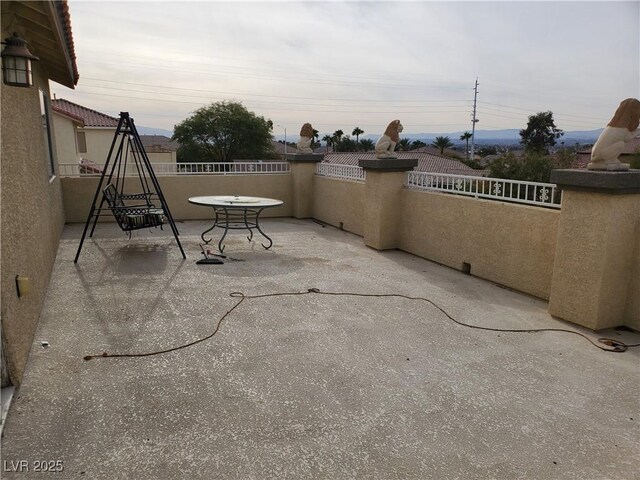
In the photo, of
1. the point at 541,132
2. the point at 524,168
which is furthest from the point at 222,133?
the point at 541,132

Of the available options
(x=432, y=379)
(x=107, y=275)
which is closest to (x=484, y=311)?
(x=432, y=379)

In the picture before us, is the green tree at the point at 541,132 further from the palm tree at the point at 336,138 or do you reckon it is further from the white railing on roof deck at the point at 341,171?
the white railing on roof deck at the point at 341,171

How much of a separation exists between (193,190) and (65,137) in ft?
33.6

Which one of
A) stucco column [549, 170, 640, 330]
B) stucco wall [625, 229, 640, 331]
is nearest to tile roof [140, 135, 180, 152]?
stucco column [549, 170, 640, 330]

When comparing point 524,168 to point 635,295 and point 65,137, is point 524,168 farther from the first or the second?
point 635,295

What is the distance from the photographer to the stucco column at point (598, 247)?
407 centimetres

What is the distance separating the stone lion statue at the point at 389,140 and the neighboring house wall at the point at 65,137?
13.7 meters

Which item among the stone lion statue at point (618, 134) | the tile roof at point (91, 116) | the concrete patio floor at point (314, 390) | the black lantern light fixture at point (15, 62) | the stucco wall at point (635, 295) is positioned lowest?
the concrete patio floor at point (314, 390)

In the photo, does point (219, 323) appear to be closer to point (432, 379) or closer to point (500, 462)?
point (432, 379)

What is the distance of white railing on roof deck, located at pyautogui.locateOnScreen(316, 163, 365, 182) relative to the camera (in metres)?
9.05

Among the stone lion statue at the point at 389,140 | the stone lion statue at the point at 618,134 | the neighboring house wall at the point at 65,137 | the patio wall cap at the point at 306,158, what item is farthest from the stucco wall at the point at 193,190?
the neighboring house wall at the point at 65,137

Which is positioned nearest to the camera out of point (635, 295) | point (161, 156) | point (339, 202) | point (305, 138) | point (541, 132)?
point (635, 295)

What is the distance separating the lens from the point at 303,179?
10922 mm

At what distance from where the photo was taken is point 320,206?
34.7 ft
